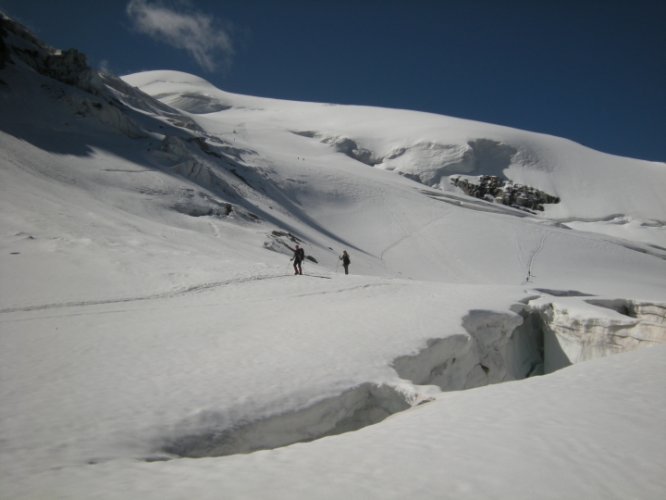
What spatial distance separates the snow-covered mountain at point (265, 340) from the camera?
408 centimetres

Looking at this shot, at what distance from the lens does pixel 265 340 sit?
9.23 m

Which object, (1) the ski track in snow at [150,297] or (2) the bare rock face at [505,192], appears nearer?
(1) the ski track in snow at [150,297]

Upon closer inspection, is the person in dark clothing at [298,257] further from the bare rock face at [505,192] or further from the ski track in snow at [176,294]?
the bare rock face at [505,192]

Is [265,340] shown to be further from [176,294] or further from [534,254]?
[534,254]

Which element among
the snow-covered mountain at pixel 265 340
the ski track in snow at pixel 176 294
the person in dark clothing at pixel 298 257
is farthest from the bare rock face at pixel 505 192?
the ski track in snow at pixel 176 294

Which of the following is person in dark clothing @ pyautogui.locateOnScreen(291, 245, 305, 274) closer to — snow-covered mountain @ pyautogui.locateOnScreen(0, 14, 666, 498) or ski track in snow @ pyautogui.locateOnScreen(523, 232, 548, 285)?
snow-covered mountain @ pyautogui.locateOnScreen(0, 14, 666, 498)

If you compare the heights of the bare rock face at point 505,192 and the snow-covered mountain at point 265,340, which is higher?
the bare rock face at point 505,192

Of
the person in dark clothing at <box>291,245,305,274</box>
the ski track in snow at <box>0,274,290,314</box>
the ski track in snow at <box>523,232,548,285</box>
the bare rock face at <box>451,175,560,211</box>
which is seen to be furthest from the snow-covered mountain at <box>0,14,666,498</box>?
the bare rock face at <box>451,175,560,211</box>

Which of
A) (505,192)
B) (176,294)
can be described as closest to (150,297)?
(176,294)

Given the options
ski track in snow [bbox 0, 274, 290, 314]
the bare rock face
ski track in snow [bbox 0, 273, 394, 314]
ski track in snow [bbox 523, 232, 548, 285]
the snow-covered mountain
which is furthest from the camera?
the bare rock face

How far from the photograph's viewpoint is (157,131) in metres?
39.3

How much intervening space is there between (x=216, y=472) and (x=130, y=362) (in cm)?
437

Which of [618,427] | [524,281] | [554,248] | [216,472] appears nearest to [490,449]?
[618,427]

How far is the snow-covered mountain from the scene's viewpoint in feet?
13.4
